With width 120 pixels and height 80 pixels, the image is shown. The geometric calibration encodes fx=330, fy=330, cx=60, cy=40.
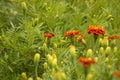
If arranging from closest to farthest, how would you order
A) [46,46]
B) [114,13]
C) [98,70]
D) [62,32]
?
[98,70]
[46,46]
[62,32]
[114,13]

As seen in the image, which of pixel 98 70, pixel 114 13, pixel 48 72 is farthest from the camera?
pixel 114 13

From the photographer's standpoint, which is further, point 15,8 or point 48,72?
point 15,8

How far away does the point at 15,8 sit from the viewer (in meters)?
2.57

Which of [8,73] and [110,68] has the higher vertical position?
[8,73]

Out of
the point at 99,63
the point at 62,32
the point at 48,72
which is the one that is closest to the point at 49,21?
the point at 62,32

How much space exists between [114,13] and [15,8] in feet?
2.52

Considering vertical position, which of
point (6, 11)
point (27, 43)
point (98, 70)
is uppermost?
point (6, 11)

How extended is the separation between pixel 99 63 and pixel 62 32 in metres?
0.87

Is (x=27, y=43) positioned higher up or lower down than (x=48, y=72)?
higher up

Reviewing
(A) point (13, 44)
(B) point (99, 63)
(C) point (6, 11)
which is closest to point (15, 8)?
(C) point (6, 11)

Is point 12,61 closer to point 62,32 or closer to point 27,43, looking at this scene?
point 27,43

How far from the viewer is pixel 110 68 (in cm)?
133

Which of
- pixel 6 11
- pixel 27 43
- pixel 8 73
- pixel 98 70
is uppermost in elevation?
pixel 6 11

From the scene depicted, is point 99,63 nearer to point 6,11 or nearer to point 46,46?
point 46,46
